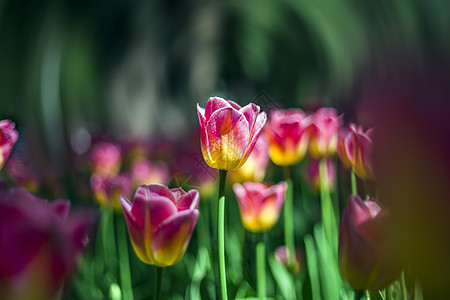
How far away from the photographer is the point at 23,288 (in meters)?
0.19

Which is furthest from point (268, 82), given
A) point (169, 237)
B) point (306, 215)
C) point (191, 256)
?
point (169, 237)

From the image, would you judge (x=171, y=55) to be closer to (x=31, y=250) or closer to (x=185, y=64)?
(x=185, y=64)

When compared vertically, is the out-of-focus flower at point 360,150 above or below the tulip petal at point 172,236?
above

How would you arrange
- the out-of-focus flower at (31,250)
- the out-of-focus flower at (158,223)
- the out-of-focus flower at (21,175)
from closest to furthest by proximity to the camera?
1. the out-of-focus flower at (31,250)
2. the out-of-focus flower at (158,223)
3. the out-of-focus flower at (21,175)

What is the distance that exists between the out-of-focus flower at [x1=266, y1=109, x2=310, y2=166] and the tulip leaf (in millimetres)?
169

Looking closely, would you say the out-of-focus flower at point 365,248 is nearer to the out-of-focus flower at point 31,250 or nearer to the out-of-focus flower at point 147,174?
A: the out-of-focus flower at point 31,250

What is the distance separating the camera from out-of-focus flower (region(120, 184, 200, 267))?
33cm

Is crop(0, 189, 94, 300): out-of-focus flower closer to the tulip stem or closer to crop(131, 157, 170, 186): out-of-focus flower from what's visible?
the tulip stem

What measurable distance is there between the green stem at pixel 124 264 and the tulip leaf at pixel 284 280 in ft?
0.79

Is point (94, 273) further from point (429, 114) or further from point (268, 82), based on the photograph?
point (268, 82)

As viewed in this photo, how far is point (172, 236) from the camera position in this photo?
0.34 meters

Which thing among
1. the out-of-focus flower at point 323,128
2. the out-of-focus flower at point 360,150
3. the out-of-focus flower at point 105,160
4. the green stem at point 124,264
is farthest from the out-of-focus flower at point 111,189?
the out-of-focus flower at point 360,150

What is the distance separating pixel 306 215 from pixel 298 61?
281 centimetres

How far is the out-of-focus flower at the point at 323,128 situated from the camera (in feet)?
2.30
